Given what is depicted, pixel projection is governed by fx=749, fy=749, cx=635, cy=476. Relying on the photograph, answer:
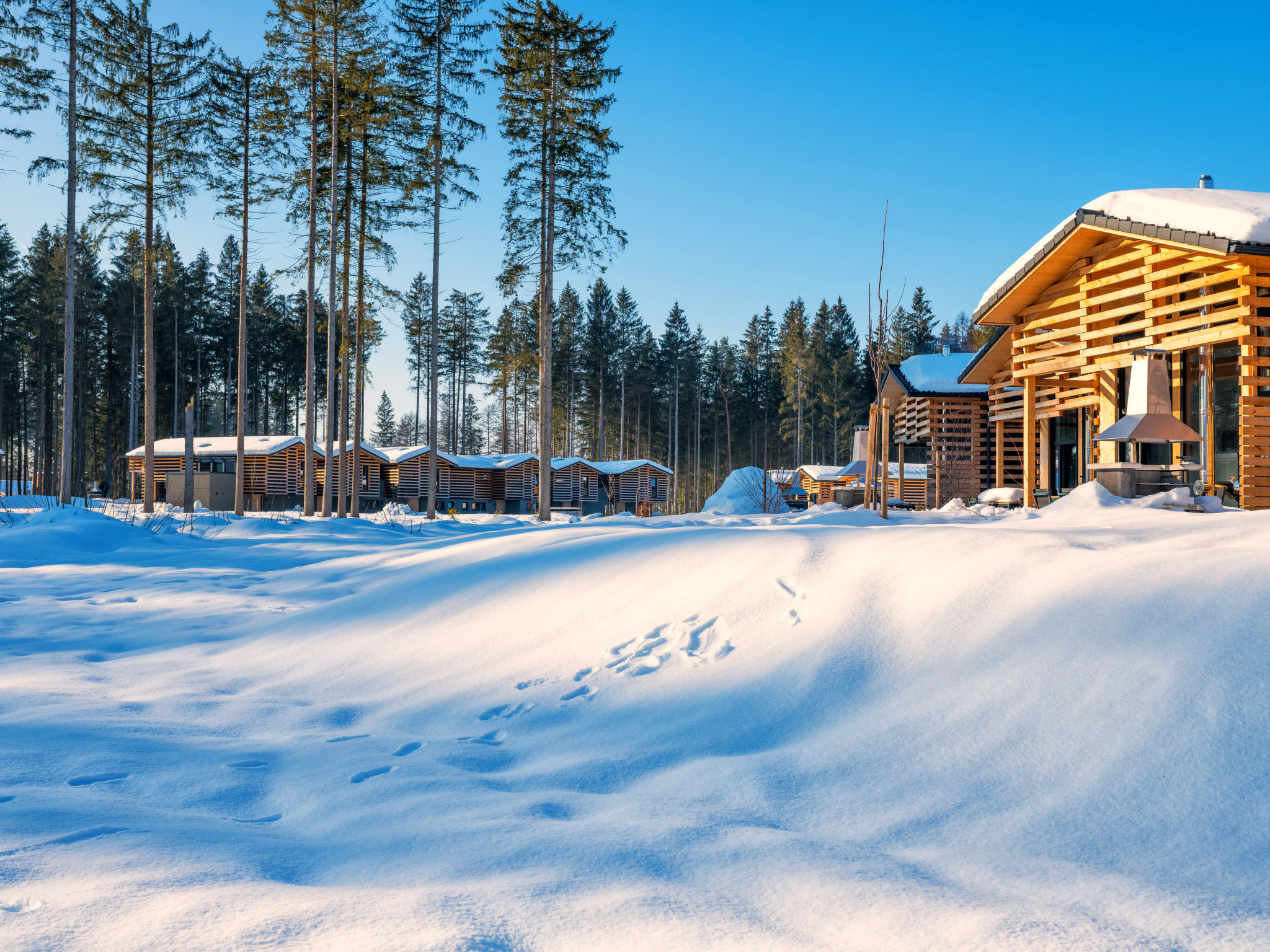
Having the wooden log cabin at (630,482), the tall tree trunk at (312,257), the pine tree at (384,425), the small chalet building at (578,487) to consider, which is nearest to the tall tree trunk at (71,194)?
the tall tree trunk at (312,257)

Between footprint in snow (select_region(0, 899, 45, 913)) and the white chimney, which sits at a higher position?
the white chimney

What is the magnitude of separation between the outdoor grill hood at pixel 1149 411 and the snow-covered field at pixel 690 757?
2.84m

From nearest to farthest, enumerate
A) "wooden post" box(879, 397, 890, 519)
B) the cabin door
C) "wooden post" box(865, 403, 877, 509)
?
"wooden post" box(879, 397, 890, 519), "wooden post" box(865, 403, 877, 509), the cabin door

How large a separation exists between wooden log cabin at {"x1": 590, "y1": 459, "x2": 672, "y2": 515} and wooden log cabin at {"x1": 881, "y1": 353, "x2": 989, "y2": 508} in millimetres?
20302

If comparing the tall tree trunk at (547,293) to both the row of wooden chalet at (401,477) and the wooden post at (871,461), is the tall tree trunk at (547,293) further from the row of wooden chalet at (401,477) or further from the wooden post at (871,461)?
the row of wooden chalet at (401,477)

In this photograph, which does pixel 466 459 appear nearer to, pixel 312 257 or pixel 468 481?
pixel 468 481

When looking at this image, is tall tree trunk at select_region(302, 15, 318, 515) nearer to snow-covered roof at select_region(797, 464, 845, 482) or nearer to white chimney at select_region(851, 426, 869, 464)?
white chimney at select_region(851, 426, 869, 464)

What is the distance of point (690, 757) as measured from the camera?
326 centimetres

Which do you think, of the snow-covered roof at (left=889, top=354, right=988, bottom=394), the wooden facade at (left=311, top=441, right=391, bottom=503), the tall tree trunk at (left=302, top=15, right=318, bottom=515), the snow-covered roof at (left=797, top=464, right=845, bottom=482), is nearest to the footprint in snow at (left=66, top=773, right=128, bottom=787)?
the tall tree trunk at (left=302, top=15, right=318, bottom=515)

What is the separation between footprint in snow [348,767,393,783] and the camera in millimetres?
3043

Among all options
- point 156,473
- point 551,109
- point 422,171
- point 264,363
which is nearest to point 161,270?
point 422,171

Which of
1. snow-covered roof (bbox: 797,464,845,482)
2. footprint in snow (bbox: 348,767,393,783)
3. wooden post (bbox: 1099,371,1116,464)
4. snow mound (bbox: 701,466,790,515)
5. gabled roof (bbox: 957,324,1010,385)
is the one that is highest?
gabled roof (bbox: 957,324,1010,385)

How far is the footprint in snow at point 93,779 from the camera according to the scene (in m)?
2.84

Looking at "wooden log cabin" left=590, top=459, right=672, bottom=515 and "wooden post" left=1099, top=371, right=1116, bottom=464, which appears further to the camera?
"wooden log cabin" left=590, top=459, right=672, bottom=515
